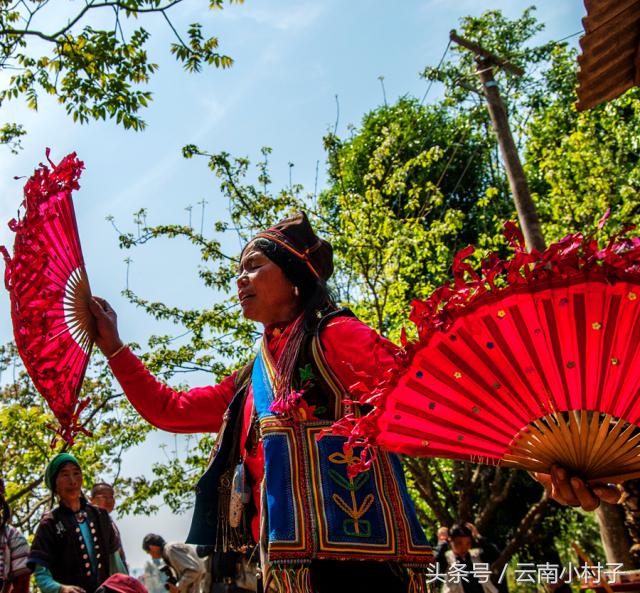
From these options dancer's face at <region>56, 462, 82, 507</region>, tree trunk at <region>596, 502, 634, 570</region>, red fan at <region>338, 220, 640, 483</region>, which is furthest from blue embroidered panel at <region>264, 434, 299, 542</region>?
tree trunk at <region>596, 502, 634, 570</region>

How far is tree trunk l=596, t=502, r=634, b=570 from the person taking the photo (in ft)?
27.7

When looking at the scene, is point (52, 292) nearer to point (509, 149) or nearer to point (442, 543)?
point (442, 543)

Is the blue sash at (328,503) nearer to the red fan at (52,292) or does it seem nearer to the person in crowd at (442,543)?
the red fan at (52,292)

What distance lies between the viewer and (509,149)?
9727 mm

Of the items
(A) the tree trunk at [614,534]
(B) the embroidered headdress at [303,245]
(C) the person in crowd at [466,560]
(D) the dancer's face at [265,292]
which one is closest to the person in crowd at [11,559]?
(D) the dancer's face at [265,292]

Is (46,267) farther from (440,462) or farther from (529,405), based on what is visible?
(440,462)

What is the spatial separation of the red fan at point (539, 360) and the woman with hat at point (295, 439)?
240 millimetres

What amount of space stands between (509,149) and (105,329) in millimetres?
7726

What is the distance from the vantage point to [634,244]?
6.54 feet

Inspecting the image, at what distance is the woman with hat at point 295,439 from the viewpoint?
2.39m

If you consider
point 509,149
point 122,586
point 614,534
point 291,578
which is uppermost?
point 509,149

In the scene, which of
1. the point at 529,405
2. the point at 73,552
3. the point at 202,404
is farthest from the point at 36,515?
the point at 529,405

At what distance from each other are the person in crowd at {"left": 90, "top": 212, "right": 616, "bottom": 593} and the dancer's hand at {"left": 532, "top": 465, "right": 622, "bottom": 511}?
20.8 inches

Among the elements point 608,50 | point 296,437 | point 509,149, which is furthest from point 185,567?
point 509,149
